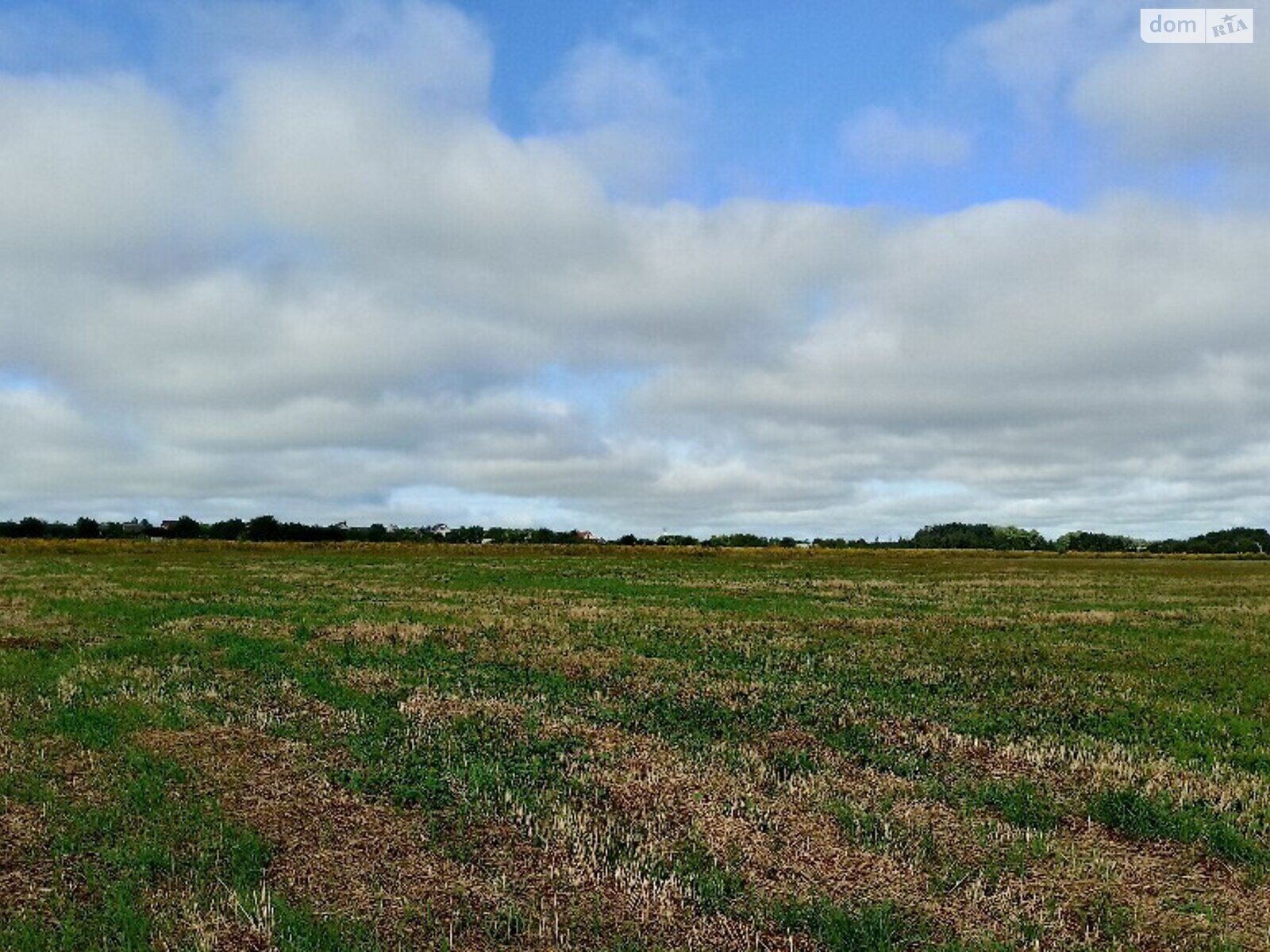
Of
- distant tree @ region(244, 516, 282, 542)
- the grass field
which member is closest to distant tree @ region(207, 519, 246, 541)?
distant tree @ region(244, 516, 282, 542)

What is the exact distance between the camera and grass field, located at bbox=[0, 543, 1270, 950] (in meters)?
7.07

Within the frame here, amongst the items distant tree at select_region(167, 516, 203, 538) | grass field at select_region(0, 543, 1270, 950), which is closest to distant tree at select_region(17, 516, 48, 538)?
distant tree at select_region(167, 516, 203, 538)

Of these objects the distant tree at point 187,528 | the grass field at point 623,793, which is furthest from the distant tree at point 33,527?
the grass field at point 623,793

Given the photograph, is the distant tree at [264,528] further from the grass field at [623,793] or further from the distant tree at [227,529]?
the grass field at [623,793]

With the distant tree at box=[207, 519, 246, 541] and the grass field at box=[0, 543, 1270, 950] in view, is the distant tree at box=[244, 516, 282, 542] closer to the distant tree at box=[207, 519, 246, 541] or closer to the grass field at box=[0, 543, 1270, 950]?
the distant tree at box=[207, 519, 246, 541]

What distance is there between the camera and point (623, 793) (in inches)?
391

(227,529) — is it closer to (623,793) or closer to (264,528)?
(264,528)

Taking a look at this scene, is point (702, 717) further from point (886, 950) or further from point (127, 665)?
point (127, 665)

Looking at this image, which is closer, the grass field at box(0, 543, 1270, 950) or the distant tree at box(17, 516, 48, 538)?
the grass field at box(0, 543, 1270, 950)

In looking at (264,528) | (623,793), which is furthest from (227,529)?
(623,793)

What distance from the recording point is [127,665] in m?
18.0

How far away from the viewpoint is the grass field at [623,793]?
7074 mm

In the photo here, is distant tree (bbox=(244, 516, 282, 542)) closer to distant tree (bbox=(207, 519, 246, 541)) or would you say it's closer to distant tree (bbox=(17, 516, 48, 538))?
distant tree (bbox=(207, 519, 246, 541))

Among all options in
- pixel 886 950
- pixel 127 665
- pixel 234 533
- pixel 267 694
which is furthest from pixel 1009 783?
pixel 234 533
